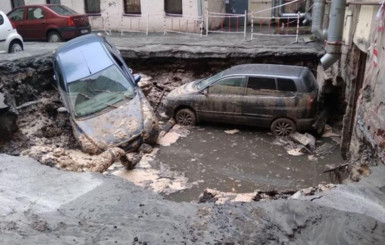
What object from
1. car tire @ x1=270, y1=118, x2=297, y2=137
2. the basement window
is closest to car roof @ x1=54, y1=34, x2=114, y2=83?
car tire @ x1=270, y1=118, x2=297, y2=137

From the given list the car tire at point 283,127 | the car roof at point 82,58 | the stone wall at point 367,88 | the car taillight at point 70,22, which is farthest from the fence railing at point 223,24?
the stone wall at point 367,88

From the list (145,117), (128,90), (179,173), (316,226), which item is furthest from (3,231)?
(128,90)

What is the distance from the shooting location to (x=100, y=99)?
8.73m

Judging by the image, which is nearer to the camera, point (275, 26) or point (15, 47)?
point (15, 47)

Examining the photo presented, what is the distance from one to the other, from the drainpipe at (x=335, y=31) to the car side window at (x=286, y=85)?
98 centimetres

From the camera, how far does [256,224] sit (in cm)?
282

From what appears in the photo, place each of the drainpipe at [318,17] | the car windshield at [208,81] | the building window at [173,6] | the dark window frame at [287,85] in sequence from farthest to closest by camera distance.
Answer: the building window at [173,6] → the drainpipe at [318,17] → the car windshield at [208,81] → the dark window frame at [287,85]

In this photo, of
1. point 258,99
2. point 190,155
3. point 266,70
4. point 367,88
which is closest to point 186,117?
point 190,155

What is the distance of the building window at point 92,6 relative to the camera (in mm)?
18062

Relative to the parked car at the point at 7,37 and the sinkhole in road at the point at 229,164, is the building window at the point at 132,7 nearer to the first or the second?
the parked car at the point at 7,37

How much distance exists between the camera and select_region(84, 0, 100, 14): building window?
59.3 feet

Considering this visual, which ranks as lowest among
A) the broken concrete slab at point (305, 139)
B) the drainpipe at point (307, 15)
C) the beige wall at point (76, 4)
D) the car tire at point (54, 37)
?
the broken concrete slab at point (305, 139)

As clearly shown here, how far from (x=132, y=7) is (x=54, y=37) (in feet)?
14.0

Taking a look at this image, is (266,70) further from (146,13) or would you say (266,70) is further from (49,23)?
(49,23)
